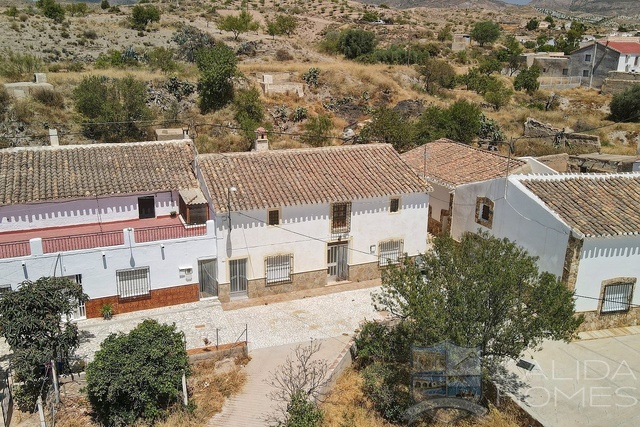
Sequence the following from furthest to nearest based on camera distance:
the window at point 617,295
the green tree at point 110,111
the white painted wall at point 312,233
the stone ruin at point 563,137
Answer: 1. the stone ruin at point 563,137
2. the green tree at point 110,111
3. the white painted wall at point 312,233
4. the window at point 617,295

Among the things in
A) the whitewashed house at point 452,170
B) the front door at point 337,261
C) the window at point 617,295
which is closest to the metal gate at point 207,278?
the front door at point 337,261

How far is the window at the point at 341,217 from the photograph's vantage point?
22.6m

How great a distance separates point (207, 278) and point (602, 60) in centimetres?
5875

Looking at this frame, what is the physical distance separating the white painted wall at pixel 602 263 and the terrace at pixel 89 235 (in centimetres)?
1384

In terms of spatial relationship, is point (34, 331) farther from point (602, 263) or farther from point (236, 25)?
point (236, 25)

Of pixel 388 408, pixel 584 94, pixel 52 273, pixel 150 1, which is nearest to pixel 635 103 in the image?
pixel 584 94

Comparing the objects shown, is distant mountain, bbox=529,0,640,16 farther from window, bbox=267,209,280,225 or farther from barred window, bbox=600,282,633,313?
window, bbox=267,209,280,225

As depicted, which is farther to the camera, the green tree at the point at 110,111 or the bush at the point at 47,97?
the bush at the point at 47,97

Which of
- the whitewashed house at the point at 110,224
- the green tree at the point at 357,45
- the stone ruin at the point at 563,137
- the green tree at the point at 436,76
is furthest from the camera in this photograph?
the green tree at the point at 357,45

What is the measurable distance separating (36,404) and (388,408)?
10136 millimetres

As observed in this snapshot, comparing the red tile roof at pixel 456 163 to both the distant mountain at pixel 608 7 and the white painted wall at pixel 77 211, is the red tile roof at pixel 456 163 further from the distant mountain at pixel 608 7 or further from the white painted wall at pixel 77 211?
the distant mountain at pixel 608 7

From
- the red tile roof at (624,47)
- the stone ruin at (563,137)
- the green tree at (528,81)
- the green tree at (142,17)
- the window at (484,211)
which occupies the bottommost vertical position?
the stone ruin at (563,137)

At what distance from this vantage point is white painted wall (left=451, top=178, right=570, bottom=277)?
1967 centimetres

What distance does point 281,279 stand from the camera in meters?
22.4
